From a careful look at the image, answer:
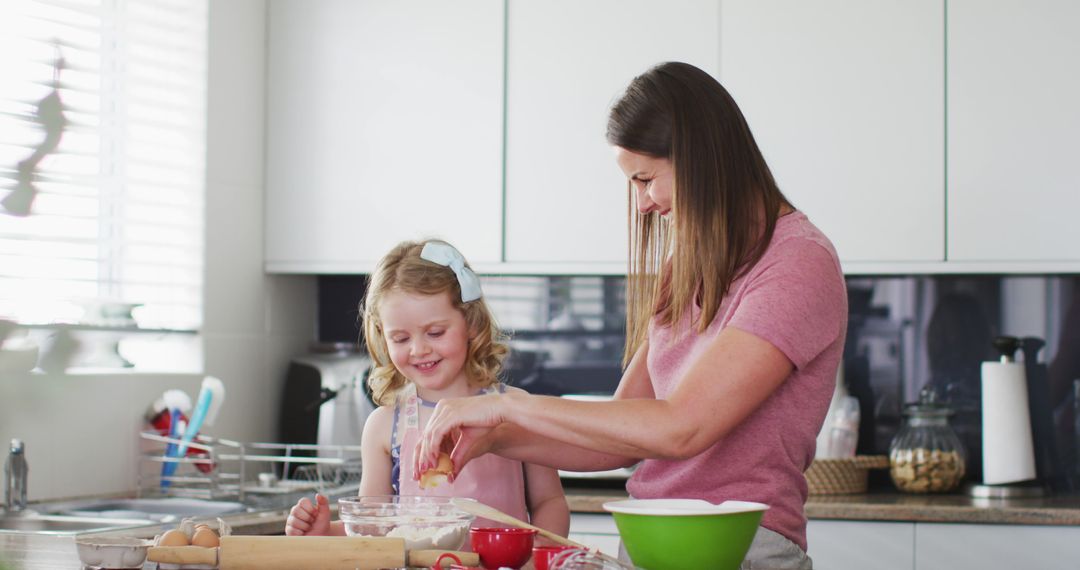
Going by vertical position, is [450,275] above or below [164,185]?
below

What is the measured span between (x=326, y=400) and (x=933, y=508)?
1514mm

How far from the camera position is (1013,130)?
Result: 273 cm

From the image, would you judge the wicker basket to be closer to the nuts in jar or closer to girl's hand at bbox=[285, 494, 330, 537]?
the nuts in jar

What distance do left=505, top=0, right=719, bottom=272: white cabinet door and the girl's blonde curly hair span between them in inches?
39.2

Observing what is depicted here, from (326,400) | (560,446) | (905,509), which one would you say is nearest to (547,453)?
(560,446)

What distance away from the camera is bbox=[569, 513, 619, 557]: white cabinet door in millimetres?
2676

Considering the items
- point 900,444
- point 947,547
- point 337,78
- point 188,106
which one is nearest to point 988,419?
point 900,444

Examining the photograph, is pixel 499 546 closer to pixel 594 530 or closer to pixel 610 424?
pixel 610 424

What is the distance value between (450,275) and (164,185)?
3.83 feet

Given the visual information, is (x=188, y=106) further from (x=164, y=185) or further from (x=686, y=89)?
(x=686, y=89)

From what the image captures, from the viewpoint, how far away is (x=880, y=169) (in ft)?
9.14

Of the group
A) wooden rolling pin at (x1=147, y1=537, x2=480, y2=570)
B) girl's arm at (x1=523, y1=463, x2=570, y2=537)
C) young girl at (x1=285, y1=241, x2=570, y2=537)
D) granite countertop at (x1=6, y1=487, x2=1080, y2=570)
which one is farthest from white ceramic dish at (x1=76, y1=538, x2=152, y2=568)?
granite countertop at (x1=6, y1=487, x2=1080, y2=570)

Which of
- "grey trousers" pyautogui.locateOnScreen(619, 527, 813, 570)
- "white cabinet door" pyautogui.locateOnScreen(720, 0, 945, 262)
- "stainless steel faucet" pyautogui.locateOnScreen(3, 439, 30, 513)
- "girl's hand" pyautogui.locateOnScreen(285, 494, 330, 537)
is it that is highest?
"white cabinet door" pyautogui.locateOnScreen(720, 0, 945, 262)

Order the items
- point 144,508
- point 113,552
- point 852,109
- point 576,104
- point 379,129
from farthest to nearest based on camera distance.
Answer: point 379,129, point 576,104, point 852,109, point 144,508, point 113,552
